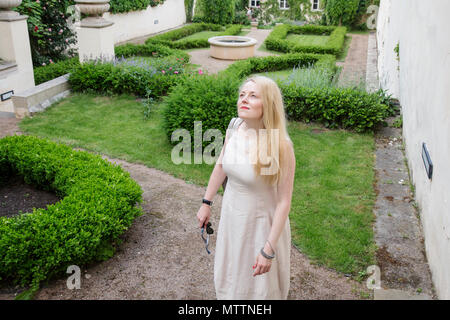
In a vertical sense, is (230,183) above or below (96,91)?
above

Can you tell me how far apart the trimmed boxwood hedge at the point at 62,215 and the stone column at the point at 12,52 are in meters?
4.32

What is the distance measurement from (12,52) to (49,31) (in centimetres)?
327

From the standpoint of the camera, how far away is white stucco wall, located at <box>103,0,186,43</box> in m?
17.6

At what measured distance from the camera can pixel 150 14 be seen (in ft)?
65.7

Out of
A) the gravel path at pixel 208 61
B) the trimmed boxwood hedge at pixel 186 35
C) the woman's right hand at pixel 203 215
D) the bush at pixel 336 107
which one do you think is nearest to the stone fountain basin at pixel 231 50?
the gravel path at pixel 208 61

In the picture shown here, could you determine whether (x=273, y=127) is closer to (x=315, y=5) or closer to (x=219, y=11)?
(x=219, y=11)

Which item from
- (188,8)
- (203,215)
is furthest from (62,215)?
(188,8)

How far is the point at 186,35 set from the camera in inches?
768

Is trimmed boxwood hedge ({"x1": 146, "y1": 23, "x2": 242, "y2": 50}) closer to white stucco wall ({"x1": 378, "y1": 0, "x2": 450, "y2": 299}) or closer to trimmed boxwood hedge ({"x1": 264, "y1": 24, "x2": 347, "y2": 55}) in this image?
trimmed boxwood hedge ({"x1": 264, "y1": 24, "x2": 347, "y2": 55})

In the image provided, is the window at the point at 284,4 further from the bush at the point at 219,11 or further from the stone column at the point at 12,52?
the stone column at the point at 12,52

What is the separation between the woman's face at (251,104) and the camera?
2619 millimetres
